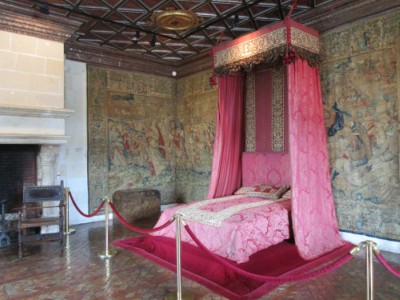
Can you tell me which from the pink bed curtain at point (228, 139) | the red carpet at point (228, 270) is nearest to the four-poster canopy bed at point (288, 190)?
the red carpet at point (228, 270)

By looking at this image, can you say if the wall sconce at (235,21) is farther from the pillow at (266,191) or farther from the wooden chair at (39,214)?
the wooden chair at (39,214)

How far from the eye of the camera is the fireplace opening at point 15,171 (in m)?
6.01

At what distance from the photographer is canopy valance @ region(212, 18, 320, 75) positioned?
4.75 metres

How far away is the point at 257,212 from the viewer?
185 inches

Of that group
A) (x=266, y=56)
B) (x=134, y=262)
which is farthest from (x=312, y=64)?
(x=134, y=262)

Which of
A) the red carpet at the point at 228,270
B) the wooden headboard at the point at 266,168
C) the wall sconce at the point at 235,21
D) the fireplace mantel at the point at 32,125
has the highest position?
the wall sconce at the point at 235,21

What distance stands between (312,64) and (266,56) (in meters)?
0.78

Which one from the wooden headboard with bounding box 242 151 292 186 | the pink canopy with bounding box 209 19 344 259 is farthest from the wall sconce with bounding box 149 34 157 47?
the wooden headboard with bounding box 242 151 292 186

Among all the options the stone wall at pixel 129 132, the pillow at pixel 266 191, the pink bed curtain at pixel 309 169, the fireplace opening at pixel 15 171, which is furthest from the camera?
the stone wall at pixel 129 132

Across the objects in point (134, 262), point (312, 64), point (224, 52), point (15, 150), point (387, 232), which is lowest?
point (134, 262)

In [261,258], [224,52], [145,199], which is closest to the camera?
[261,258]

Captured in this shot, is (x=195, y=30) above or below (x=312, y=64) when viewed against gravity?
above

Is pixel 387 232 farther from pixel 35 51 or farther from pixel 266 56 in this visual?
pixel 35 51

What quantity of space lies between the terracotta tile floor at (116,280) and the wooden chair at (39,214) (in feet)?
0.78
